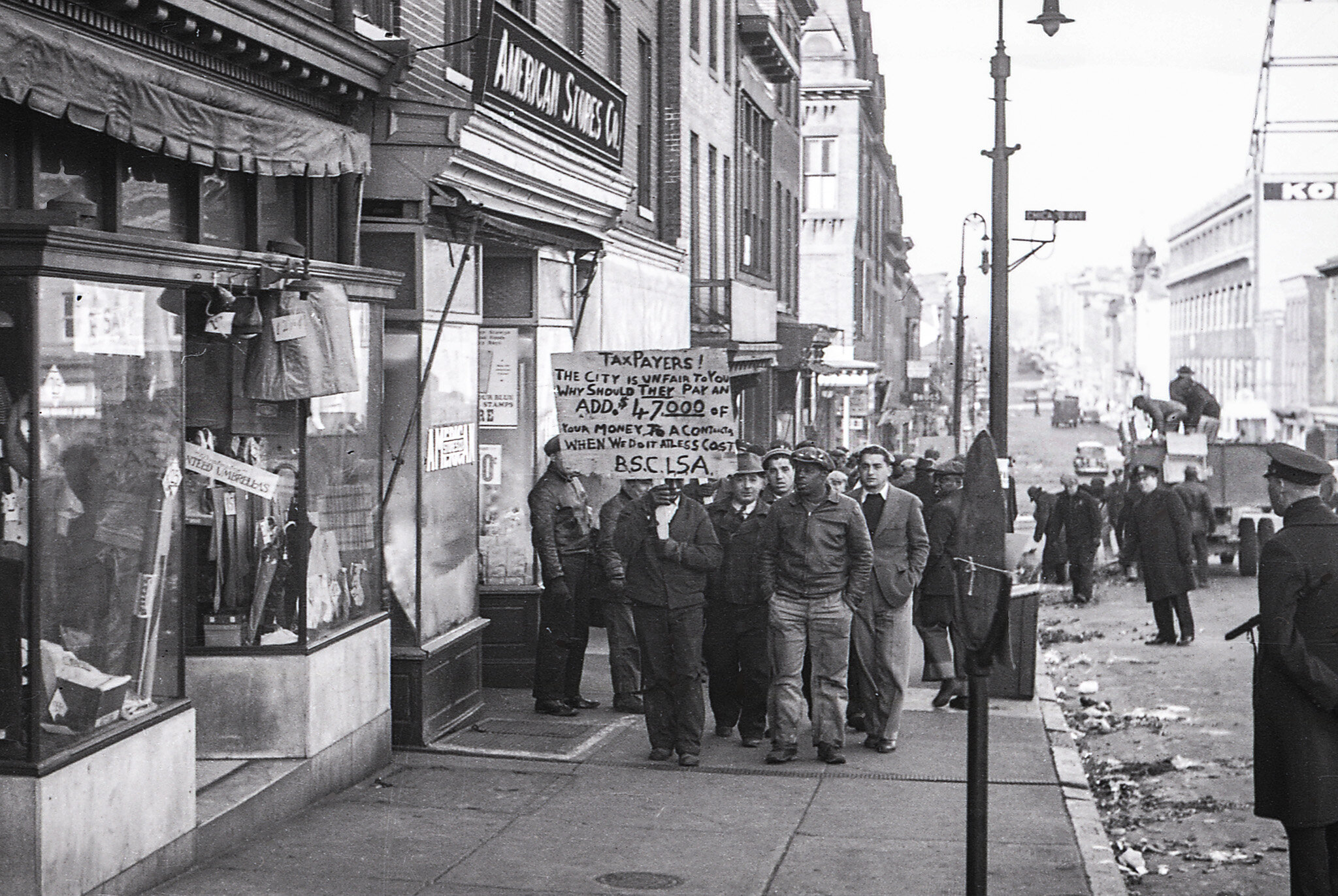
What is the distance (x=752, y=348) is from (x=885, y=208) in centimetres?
4389

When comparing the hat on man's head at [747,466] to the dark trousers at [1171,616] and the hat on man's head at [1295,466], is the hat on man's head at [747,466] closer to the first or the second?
the hat on man's head at [1295,466]

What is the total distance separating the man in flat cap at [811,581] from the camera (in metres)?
10.7

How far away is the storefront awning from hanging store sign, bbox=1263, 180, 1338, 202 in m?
91.5

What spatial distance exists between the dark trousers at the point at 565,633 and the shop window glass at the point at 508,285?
8.73ft

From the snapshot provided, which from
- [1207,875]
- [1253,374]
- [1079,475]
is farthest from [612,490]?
[1253,374]

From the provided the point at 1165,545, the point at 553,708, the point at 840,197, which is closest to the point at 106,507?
the point at 553,708

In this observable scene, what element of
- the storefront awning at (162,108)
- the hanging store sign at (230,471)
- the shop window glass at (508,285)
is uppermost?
the storefront awning at (162,108)

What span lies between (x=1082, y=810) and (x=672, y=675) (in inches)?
103

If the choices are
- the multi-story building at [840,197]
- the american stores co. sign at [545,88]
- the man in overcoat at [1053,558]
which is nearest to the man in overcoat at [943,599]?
the american stores co. sign at [545,88]

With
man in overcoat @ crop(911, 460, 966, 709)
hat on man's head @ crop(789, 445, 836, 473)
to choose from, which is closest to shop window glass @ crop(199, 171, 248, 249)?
hat on man's head @ crop(789, 445, 836, 473)

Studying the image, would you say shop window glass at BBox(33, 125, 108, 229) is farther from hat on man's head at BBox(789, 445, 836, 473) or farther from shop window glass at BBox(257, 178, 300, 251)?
hat on man's head at BBox(789, 445, 836, 473)

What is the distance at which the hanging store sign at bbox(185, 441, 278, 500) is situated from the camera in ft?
30.1

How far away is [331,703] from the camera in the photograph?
9641 millimetres

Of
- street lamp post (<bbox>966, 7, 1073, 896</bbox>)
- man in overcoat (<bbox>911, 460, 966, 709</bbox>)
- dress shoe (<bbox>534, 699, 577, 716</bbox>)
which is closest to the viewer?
street lamp post (<bbox>966, 7, 1073, 896</bbox>)
